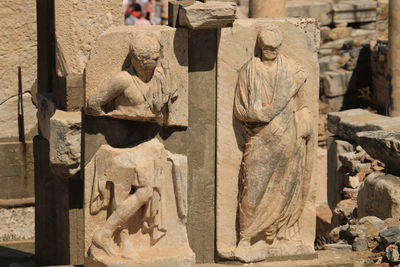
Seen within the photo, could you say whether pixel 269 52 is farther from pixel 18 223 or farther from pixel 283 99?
pixel 18 223

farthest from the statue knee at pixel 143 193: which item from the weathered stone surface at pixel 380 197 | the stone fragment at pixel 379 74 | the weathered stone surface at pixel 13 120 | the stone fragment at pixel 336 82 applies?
the stone fragment at pixel 336 82

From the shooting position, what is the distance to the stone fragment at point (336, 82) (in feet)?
83.3

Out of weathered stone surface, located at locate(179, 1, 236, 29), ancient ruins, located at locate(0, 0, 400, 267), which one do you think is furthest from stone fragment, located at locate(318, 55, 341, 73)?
weathered stone surface, located at locate(179, 1, 236, 29)

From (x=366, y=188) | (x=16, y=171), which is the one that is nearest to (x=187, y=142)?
(x=366, y=188)

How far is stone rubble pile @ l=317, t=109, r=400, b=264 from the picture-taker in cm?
1580

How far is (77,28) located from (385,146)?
11.3ft

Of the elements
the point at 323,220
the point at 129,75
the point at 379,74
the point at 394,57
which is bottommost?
the point at 323,220

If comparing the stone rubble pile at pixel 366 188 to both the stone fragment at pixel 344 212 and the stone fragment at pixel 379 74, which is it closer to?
the stone fragment at pixel 344 212

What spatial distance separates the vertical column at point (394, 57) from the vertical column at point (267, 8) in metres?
2.52

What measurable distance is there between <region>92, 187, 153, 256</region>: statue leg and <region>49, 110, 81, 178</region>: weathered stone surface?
77cm

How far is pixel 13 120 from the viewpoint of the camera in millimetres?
20094

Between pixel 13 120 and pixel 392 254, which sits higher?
pixel 13 120

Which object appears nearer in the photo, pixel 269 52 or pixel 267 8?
pixel 269 52

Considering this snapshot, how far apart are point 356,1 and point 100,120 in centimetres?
1363
